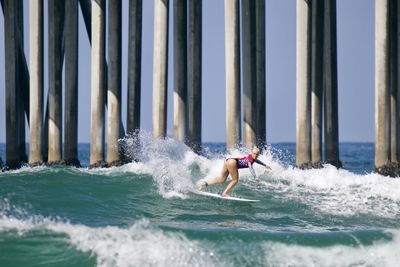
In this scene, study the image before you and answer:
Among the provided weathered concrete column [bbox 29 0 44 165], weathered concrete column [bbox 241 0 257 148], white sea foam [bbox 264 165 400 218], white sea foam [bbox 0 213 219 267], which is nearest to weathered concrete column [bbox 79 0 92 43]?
weathered concrete column [bbox 29 0 44 165]

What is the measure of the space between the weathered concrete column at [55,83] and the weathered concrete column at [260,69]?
195 inches

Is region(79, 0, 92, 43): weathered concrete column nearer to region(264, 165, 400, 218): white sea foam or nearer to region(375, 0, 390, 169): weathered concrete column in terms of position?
region(264, 165, 400, 218): white sea foam

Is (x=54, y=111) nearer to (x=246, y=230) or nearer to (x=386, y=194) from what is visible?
(x=386, y=194)

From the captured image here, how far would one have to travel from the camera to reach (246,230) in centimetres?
1345

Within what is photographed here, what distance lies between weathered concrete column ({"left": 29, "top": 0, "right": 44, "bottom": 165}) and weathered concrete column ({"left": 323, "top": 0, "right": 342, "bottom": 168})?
275 inches

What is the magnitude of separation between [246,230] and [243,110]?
946cm

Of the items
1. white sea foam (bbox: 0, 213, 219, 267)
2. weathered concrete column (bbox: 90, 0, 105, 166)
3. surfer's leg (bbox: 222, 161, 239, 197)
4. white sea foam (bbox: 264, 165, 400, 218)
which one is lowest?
white sea foam (bbox: 264, 165, 400, 218)

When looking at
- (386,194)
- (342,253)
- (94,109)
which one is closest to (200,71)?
(94,109)

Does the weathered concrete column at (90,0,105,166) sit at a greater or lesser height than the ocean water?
greater

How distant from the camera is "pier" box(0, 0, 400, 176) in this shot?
2117 centimetres

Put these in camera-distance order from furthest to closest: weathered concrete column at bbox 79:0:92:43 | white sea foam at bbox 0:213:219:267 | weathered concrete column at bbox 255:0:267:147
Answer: weathered concrete column at bbox 79:0:92:43 < weathered concrete column at bbox 255:0:267:147 < white sea foam at bbox 0:213:219:267

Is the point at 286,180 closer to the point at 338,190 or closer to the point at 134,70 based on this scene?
the point at 338,190

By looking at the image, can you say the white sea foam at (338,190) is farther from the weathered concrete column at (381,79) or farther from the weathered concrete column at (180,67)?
the weathered concrete column at (180,67)

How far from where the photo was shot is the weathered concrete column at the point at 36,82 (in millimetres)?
22297
